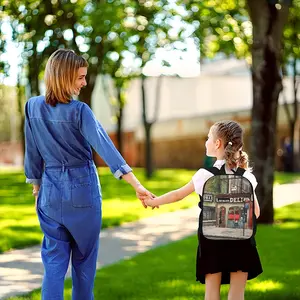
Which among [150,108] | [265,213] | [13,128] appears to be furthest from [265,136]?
[13,128]

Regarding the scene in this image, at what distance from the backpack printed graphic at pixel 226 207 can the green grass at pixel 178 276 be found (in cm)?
181

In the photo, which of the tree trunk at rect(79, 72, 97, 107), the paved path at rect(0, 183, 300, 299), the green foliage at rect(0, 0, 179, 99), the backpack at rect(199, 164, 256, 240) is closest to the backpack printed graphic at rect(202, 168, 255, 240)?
the backpack at rect(199, 164, 256, 240)

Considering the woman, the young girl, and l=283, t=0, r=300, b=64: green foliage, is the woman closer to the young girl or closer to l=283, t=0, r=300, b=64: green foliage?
the young girl

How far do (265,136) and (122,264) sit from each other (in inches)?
182

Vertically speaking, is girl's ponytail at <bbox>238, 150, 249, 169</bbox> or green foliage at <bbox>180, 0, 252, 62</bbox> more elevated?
green foliage at <bbox>180, 0, 252, 62</bbox>

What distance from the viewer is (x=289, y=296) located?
19.7 ft

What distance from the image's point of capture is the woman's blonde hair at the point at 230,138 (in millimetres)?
4246

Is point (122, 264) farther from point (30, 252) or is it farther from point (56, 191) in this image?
point (56, 191)

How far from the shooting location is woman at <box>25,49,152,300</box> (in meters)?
4.29

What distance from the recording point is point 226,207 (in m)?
4.27

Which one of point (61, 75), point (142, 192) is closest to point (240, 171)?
point (142, 192)

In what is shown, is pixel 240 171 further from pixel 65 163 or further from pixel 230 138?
pixel 65 163

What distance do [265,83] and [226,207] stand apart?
7.49 metres

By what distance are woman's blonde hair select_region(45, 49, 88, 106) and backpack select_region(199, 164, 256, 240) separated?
1017 mm
